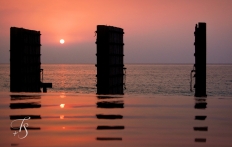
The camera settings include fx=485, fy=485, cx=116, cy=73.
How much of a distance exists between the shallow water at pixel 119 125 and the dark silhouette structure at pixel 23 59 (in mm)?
11330

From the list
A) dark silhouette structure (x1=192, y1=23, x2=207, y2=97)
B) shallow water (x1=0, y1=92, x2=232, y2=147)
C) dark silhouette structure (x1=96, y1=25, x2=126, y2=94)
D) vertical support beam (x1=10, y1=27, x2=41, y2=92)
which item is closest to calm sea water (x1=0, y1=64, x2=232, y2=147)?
shallow water (x1=0, y1=92, x2=232, y2=147)

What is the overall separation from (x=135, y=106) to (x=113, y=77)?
400 inches

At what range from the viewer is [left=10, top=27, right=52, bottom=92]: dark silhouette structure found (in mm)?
23781

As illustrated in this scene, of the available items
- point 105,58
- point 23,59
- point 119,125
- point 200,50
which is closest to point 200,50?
point 200,50

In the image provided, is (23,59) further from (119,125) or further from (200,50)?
(119,125)

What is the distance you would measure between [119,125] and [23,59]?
646 inches

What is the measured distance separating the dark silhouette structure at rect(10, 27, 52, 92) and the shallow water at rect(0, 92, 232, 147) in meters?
11.3

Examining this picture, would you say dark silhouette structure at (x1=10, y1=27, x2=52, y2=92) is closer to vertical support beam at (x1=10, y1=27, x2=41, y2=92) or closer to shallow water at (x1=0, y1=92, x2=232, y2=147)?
vertical support beam at (x1=10, y1=27, x2=41, y2=92)

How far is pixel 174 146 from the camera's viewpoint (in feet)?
21.3

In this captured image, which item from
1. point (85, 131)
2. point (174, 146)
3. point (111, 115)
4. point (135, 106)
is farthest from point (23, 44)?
point (174, 146)

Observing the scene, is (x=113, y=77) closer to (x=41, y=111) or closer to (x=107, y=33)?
(x=107, y=33)

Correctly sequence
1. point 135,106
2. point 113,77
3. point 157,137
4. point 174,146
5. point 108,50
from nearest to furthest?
point 174,146 → point 157,137 → point 135,106 → point 108,50 → point 113,77

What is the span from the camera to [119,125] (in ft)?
28.6

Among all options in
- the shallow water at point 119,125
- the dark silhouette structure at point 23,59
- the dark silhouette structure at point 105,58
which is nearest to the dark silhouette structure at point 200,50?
the dark silhouette structure at point 105,58
